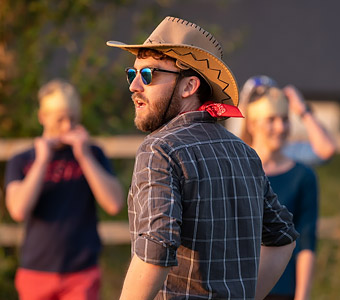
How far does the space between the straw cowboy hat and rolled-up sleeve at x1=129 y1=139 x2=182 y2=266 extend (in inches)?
15.3

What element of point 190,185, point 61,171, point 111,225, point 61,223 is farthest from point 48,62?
point 190,185

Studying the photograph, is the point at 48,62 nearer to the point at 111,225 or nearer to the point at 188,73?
the point at 111,225

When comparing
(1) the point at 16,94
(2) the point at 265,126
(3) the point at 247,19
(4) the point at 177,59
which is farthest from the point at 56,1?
(3) the point at 247,19

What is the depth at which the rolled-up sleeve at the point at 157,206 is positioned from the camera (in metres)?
2.32

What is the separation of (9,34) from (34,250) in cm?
306

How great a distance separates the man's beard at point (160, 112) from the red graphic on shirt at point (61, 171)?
2.62 meters

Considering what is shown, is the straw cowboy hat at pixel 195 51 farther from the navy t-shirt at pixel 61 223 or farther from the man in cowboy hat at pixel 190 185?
the navy t-shirt at pixel 61 223

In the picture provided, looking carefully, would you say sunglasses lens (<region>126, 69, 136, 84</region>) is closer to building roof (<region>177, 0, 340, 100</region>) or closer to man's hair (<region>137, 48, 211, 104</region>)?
man's hair (<region>137, 48, 211, 104</region>)

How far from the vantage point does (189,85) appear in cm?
270

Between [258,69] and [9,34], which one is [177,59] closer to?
[9,34]

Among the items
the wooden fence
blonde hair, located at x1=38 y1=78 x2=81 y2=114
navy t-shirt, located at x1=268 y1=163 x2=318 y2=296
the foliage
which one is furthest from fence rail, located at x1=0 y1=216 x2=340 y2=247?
navy t-shirt, located at x1=268 y1=163 x2=318 y2=296

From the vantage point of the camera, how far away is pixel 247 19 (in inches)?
500

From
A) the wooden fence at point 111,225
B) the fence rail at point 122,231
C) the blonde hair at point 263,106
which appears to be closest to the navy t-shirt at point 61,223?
the blonde hair at point 263,106

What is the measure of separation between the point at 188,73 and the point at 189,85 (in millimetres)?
44
